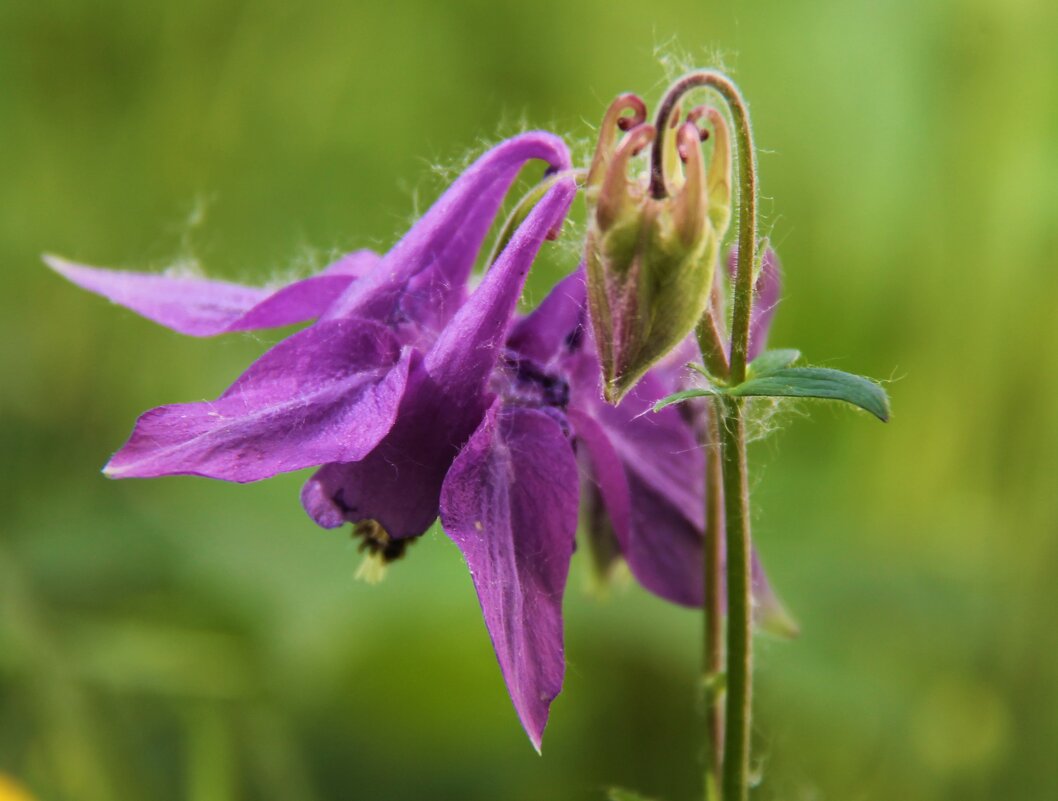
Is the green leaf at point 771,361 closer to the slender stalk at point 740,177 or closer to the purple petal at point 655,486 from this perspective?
the slender stalk at point 740,177

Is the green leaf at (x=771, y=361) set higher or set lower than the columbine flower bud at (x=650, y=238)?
lower

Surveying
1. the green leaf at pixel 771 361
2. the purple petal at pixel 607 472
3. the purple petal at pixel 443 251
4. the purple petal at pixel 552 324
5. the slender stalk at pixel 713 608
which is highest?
the purple petal at pixel 443 251

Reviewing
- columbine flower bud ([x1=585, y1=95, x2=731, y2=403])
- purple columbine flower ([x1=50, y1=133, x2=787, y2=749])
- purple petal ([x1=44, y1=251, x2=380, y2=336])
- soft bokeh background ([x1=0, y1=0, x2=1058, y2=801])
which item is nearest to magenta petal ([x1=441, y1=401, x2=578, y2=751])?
purple columbine flower ([x1=50, y1=133, x2=787, y2=749])

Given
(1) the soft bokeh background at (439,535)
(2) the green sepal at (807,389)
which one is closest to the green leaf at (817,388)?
(2) the green sepal at (807,389)

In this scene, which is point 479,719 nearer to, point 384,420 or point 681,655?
point 681,655

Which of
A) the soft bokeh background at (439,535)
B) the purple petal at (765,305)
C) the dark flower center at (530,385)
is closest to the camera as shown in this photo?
the dark flower center at (530,385)

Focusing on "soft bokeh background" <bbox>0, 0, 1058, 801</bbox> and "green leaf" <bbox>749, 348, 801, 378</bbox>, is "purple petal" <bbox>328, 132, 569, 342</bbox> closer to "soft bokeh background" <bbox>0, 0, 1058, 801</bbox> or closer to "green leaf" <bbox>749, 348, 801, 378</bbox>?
"green leaf" <bbox>749, 348, 801, 378</bbox>

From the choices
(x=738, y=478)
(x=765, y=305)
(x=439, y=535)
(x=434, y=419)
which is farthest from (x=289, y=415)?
(x=439, y=535)

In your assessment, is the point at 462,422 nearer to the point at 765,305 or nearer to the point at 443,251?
the point at 443,251
